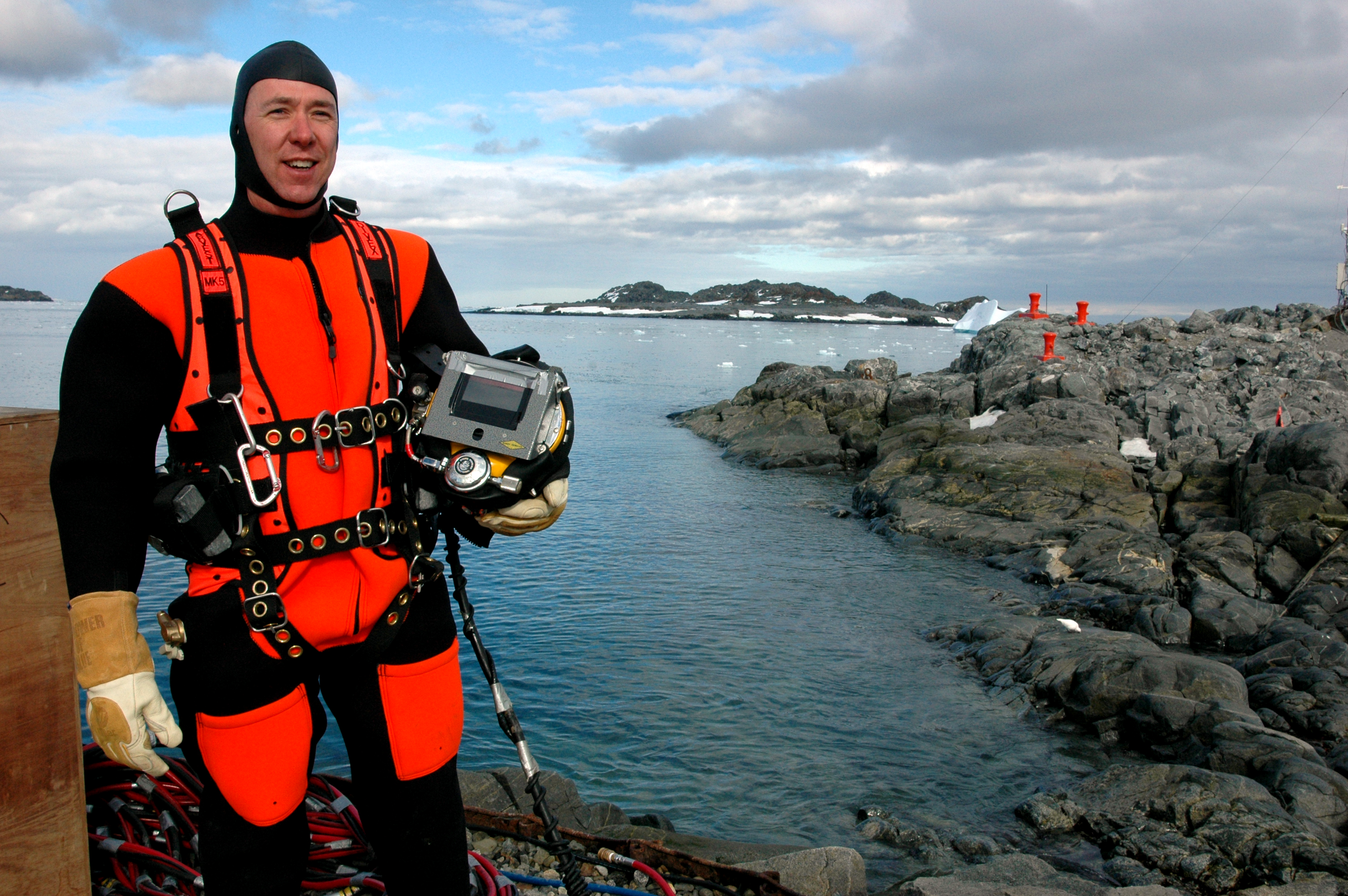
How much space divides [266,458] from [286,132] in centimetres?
88

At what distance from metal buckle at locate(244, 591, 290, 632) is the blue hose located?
186 cm

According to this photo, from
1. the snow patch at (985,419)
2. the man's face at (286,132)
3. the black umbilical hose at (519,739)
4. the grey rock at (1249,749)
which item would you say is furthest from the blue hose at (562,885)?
the snow patch at (985,419)

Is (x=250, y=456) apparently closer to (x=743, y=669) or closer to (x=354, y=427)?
(x=354, y=427)

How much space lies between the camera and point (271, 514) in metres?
2.37

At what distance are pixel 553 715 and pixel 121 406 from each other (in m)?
7.72

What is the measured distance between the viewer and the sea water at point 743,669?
786 cm

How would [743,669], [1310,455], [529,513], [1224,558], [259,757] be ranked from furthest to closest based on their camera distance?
[1310,455] → [1224,558] → [743,669] → [529,513] → [259,757]

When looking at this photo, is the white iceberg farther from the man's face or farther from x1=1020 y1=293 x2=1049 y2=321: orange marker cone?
the man's face

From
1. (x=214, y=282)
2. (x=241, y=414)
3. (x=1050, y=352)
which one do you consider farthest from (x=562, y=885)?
(x=1050, y=352)

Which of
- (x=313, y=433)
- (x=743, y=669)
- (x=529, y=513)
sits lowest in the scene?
(x=743, y=669)

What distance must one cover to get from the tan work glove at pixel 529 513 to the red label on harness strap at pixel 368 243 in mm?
823

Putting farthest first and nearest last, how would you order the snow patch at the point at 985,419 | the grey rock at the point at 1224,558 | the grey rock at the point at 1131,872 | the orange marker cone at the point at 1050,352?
the orange marker cone at the point at 1050,352 < the snow patch at the point at 985,419 < the grey rock at the point at 1224,558 < the grey rock at the point at 1131,872

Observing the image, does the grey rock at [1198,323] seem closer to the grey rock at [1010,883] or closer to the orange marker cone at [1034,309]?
the orange marker cone at [1034,309]

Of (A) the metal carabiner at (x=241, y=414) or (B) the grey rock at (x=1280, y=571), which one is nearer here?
(A) the metal carabiner at (x=241, y=414)
